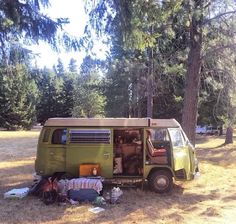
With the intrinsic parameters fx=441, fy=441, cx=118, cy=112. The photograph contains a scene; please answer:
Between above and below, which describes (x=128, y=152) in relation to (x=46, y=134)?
below

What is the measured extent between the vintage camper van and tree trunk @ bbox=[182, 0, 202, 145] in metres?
6.29

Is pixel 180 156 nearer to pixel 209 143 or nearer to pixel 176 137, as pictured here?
pixel 176 137

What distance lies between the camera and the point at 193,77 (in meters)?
18.3

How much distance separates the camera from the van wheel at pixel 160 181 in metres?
12.0

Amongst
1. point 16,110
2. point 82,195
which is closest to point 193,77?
point 82,195

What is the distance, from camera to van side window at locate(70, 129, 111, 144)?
39.5ft

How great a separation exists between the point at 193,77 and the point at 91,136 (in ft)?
24.9

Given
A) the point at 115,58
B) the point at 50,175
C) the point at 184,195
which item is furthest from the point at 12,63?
the point at 115,58

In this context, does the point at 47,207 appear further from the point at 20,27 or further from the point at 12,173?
the point at 12,173

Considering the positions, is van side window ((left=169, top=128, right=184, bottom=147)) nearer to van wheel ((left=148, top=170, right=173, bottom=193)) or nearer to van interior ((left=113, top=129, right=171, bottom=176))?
van interior ((left=113, top=129, right=171, bottom=176))

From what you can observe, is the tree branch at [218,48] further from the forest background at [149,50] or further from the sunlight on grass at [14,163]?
the sunlight on grass at [14,163]

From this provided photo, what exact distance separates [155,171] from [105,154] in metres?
1.45

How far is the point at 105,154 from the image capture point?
39.2 ft

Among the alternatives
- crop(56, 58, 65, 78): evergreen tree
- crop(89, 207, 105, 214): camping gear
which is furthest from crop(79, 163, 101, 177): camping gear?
crop(56, 58, 65, 78): evergreen tree
